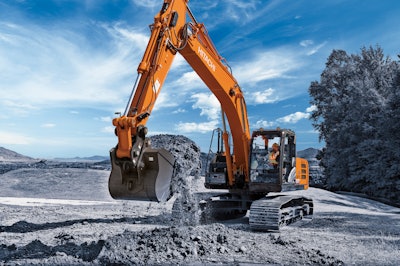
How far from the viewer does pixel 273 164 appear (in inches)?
392

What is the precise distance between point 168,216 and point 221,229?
3.84 meters

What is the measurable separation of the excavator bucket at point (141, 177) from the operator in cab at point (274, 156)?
4.38 meters

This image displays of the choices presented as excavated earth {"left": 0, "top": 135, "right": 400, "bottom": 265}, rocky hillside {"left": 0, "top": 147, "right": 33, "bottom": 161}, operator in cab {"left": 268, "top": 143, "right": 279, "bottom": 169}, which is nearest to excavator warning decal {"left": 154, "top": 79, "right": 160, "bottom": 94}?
excavated earth {"left": 0, "top": 135, "right": 400, "bottom": 265}

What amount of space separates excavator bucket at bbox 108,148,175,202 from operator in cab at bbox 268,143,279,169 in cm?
438

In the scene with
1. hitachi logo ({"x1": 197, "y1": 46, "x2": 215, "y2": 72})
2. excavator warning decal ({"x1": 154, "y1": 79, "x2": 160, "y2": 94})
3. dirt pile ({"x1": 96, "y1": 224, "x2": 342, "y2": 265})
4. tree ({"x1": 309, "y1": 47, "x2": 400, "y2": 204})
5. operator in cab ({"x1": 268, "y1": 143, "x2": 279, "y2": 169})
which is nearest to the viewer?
dirt pile ({"x1": 96, "y1": 224, "x2": 342, "y2": 265})

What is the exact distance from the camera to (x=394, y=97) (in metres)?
21.8

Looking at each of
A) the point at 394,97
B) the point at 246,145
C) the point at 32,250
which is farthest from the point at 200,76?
the point at 394,97

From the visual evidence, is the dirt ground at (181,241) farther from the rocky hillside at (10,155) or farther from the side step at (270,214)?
the rocky hillside at (10,155)

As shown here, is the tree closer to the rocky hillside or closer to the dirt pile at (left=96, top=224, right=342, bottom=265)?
the dirt pile at (left=96, top=224, right=342, bottom=265)

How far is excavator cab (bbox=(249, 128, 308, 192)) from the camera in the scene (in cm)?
972

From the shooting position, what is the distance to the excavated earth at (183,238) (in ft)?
20.8

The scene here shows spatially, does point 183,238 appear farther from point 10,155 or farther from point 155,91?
point 10,155

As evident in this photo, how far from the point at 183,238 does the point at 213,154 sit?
13.6ft

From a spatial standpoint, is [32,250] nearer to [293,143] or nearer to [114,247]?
[114,247]
